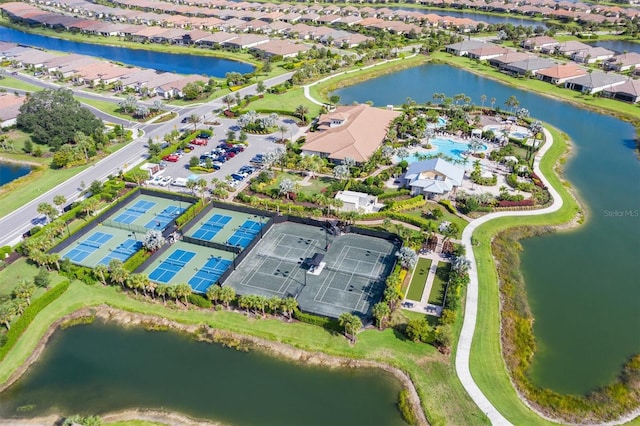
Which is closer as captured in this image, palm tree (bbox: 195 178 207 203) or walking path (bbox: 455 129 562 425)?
walking path (bbox: 455 129 562 425)

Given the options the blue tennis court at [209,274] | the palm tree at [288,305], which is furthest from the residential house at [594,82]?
the palm tree at [288,305]

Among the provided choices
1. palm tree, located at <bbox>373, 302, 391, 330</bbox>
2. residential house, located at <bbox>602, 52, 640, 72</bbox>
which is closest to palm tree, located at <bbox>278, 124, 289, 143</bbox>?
palm tree, located at <bbox>373, 302, 391, 330</bbox>

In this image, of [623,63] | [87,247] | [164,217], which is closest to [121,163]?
[164,217]

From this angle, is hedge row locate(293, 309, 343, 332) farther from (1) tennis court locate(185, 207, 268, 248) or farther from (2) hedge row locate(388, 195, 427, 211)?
(2) hedge row locate(388, 195, 427, 211)

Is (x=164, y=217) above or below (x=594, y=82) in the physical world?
below

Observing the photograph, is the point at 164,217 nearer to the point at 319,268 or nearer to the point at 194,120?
the point at 319,268

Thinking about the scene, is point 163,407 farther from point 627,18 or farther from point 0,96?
point 627,18
